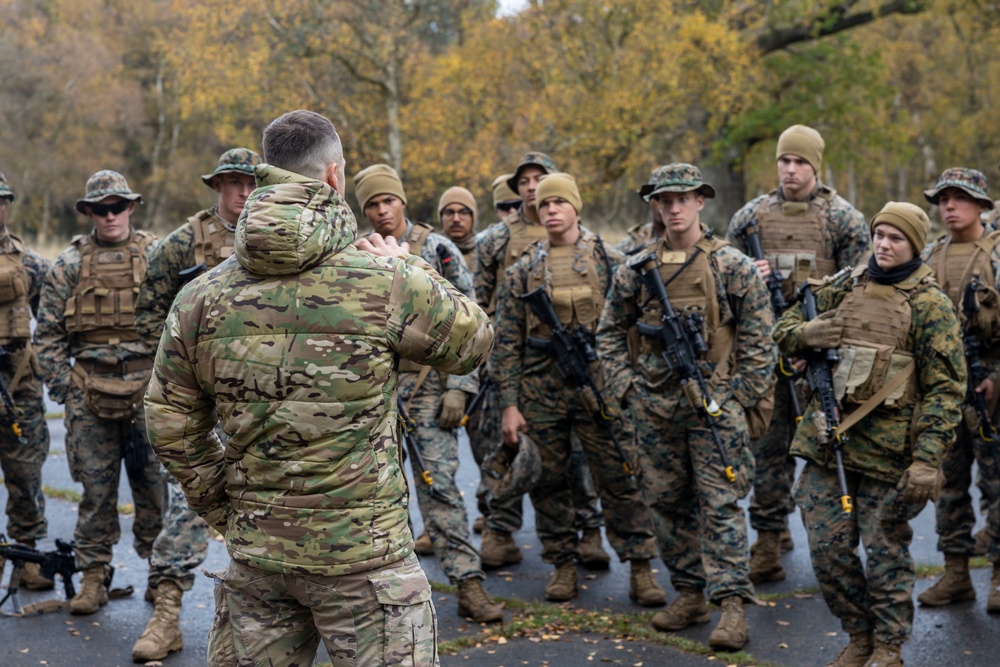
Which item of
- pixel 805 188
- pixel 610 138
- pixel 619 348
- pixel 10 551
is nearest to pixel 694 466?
pixel 619 348

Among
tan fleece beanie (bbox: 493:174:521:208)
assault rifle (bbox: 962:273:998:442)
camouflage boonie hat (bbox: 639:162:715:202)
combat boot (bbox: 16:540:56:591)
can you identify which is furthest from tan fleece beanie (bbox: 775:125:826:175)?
combat boot (bbox: 16:540:56:591)

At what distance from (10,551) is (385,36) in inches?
974

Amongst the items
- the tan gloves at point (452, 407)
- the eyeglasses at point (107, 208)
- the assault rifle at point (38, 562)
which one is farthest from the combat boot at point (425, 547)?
the eyeglasses at point (107, 208)

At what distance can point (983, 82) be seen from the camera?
44031 millimetres

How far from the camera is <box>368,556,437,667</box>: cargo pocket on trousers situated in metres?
3.23

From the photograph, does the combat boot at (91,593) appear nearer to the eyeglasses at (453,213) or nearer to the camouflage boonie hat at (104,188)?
the camouflage boonie hat at (104,188)

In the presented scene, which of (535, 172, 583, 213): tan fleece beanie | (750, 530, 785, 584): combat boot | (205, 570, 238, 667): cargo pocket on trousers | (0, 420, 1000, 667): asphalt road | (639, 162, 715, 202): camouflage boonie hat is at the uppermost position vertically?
(535, 172, 583, 213): tan fleece beanie

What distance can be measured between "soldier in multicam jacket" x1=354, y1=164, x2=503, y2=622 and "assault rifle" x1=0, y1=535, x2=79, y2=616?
2.09 meters

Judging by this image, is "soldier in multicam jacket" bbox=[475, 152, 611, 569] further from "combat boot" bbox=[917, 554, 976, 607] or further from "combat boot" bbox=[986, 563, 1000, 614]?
"combat boot" bbox=[986, 563, 1000, 614]

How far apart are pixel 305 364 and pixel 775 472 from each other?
4764mm

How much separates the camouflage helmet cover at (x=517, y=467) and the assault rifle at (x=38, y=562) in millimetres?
2527

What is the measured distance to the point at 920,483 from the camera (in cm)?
502

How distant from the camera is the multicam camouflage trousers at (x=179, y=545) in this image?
19.2 ft

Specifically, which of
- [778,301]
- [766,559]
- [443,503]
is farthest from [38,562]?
[778,301]
